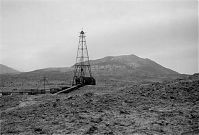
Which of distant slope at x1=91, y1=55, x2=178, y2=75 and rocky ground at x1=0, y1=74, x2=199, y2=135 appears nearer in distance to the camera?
rocky ground at x1=0, y1=74, x2=199, y2=135

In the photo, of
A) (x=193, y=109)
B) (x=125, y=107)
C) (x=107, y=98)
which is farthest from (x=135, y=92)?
(x=193, y=109)

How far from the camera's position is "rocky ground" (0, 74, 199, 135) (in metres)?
12.1

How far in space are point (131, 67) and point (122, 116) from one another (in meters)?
118

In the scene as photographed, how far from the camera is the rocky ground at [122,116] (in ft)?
39.7

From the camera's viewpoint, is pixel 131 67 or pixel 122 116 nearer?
pixel 122 116

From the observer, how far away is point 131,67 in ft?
430

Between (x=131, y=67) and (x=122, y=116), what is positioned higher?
(x=131, y=67)

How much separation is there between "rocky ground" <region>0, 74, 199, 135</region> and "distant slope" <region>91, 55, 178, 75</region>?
9661cm

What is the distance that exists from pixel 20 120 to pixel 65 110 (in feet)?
10.1

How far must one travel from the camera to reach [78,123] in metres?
13.5

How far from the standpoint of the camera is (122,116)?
1445 centimetres

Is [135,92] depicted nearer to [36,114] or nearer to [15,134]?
[36,114]

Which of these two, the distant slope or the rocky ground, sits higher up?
the distant slope

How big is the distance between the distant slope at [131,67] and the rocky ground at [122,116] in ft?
317
